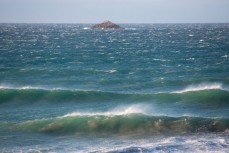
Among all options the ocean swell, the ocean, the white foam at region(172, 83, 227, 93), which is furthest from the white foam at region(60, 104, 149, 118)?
the white foam at region(172, 83, 227, 93)

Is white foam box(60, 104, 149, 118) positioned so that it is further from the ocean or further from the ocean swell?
the ocean swell

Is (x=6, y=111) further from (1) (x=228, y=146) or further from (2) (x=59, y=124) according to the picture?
(1) (x=228, y=146)

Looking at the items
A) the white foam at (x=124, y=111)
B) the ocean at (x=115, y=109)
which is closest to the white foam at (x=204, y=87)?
the ocean at (x=115, y=109)

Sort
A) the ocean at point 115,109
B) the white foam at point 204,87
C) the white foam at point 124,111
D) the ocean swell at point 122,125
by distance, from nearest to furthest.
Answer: the ocean at point 115,109
the ocean swell at point 122,125
the white foam at point 124,111
the white foam at point 204,87

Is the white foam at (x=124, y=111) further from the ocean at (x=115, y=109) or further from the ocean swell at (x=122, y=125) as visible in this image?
the ocean swell at (x=122, y=125)

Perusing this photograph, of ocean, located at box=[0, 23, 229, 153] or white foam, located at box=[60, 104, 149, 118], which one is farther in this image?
white foam, located at box=[60, 104, 149, 118]

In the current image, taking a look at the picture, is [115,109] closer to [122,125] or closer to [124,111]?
[124,111]

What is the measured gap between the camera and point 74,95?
29.3 m

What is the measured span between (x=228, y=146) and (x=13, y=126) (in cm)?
1298

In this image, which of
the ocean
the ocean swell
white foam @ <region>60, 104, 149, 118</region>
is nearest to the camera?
the ocean

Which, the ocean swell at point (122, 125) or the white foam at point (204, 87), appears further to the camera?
the white foam at point (204, 87)

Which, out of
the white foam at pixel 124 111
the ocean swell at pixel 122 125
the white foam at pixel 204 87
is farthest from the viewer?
the white foam at pixel 204 87

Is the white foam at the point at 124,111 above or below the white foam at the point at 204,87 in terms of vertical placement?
below

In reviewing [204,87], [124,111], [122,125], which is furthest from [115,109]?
[204,87]
